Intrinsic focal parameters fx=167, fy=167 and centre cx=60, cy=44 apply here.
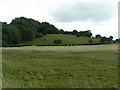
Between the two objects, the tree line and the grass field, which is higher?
the tree line

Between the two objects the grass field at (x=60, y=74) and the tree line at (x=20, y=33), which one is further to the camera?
the tree line at (x=20, y=33)

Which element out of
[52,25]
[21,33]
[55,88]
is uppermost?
[52,25]

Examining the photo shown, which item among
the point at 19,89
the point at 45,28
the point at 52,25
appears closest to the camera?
the point at 19,89

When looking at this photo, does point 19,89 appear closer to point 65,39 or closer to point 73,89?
point 73,89

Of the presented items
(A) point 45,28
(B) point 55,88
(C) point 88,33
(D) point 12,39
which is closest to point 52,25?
(A) point 45,28

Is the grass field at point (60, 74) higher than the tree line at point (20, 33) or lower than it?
lower

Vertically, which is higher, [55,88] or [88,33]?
[88,33]

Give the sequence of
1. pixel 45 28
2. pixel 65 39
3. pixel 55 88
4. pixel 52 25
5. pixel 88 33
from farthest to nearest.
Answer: pixel 52 25, pixel 45 28, pixel 88 33, pixel 65 39, pixel 55 88

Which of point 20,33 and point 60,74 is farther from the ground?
point 20,33

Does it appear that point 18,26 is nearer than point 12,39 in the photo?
No

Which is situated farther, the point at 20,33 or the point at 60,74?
the point at 20,33

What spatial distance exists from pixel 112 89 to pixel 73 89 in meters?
1.47

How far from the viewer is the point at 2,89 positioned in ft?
20.0

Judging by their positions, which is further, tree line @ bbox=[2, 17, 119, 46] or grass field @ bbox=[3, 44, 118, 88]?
tree line @ bbox=[2, 17, 119, 46]
